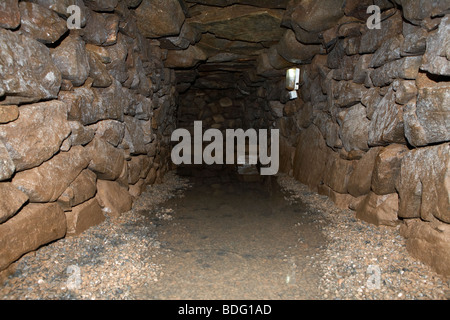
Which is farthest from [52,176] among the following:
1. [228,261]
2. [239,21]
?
[239,21]

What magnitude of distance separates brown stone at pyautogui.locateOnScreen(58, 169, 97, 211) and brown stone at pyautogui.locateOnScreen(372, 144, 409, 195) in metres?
3.00

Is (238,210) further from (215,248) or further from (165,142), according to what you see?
(165,142)

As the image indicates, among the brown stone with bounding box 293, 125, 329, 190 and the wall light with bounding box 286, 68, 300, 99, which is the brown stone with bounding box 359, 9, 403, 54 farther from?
the wall light with bounding box 286, 68, 300, 99

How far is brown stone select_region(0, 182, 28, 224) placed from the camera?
2192mm

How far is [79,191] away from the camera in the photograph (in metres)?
3.10

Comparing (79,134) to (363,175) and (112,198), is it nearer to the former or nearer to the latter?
(112,198)

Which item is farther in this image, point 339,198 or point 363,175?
point 339,198


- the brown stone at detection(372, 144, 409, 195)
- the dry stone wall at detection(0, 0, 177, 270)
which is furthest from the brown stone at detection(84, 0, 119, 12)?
the brown stone at detection(372, 144, 409, 195)

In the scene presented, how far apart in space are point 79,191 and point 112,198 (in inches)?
26.7

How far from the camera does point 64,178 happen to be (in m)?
2.90

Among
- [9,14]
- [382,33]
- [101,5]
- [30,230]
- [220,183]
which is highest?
[101,5]

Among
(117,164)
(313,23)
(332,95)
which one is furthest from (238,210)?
(313,23)
